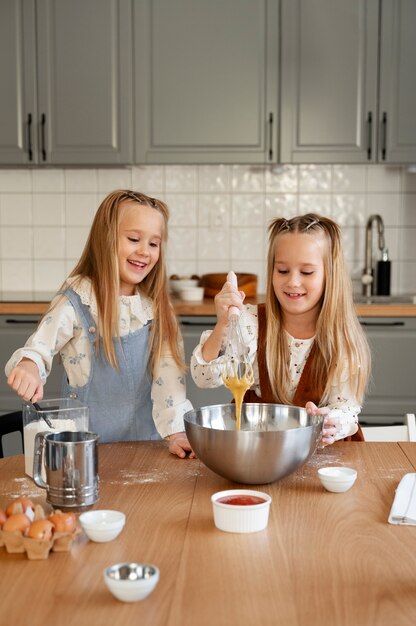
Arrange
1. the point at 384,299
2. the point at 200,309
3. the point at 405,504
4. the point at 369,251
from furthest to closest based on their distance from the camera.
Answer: the point at 369,251, the point at 384,299, the point at 200,309, the point at 405,504

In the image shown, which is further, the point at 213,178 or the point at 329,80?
the point at 213,178

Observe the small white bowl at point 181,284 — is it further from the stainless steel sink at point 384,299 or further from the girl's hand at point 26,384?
the girl's hand at point 26,384

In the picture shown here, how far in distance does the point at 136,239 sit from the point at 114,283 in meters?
Result: 0.12

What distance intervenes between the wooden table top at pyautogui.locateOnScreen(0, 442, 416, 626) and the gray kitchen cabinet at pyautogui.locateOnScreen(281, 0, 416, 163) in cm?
221

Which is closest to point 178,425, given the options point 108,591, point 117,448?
point 117,448

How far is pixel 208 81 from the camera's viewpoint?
11.2 feet

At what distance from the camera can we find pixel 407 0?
336cm

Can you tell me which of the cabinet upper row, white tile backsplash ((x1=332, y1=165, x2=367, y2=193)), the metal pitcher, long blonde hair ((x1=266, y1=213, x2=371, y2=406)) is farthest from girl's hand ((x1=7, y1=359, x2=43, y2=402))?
white tile backsplash ((x1=332, y1=165, x2=367, y2=193))

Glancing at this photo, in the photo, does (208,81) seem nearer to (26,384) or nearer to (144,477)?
(26,384)

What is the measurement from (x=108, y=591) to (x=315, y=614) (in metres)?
0.25

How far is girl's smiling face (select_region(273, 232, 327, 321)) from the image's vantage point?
74.5 inches

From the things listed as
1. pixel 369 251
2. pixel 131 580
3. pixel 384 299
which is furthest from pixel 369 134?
pixel 131 580

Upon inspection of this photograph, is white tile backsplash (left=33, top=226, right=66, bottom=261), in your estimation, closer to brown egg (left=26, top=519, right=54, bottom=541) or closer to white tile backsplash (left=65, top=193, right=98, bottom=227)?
white tile backsplash (left=65, top=193, right=98, bottom=227)

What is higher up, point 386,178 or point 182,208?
point 386,178
